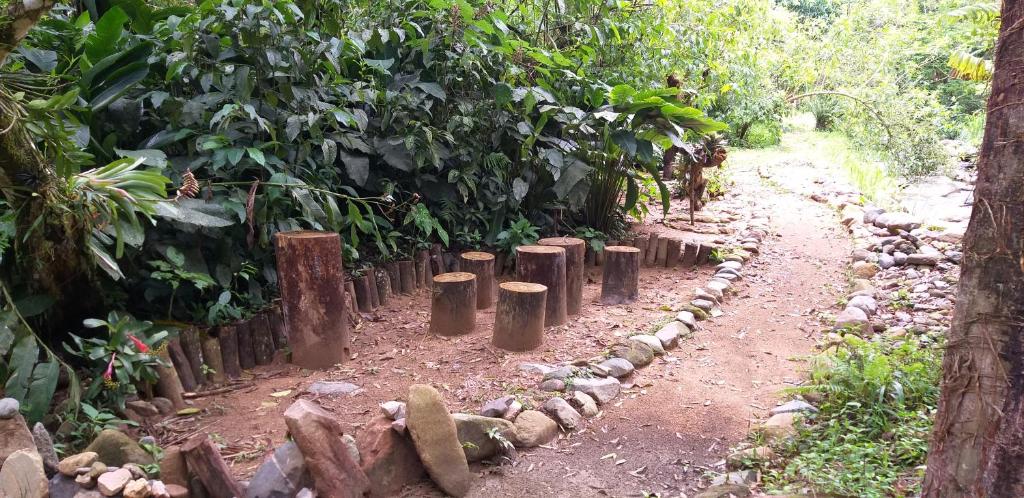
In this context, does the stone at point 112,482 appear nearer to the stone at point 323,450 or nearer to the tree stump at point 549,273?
the stone at point 323,450

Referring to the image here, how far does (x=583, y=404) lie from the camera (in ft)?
9.79

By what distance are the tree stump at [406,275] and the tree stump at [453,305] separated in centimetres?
73

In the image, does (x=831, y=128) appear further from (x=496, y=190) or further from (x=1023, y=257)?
(x=1023, y=257)

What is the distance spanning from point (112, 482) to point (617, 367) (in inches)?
88.9

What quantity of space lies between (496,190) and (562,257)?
1176 millimetres

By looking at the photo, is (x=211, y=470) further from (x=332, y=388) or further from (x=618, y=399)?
(x=618, y=399)

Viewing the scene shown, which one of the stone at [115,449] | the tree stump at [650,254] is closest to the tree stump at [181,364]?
the stone at [115,449]

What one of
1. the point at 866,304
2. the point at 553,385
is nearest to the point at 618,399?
the point at 553,385

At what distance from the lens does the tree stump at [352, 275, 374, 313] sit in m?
4.12

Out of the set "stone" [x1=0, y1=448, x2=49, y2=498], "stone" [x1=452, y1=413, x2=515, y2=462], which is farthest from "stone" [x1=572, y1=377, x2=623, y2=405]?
"stone" [x1=0, y1=448, x2=49, y2=498]

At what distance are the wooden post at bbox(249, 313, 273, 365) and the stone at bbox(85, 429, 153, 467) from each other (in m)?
1.17

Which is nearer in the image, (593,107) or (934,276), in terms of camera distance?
(934,276)

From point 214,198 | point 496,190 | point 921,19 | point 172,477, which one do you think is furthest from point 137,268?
point 921,19

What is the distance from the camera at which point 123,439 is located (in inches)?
85.4
